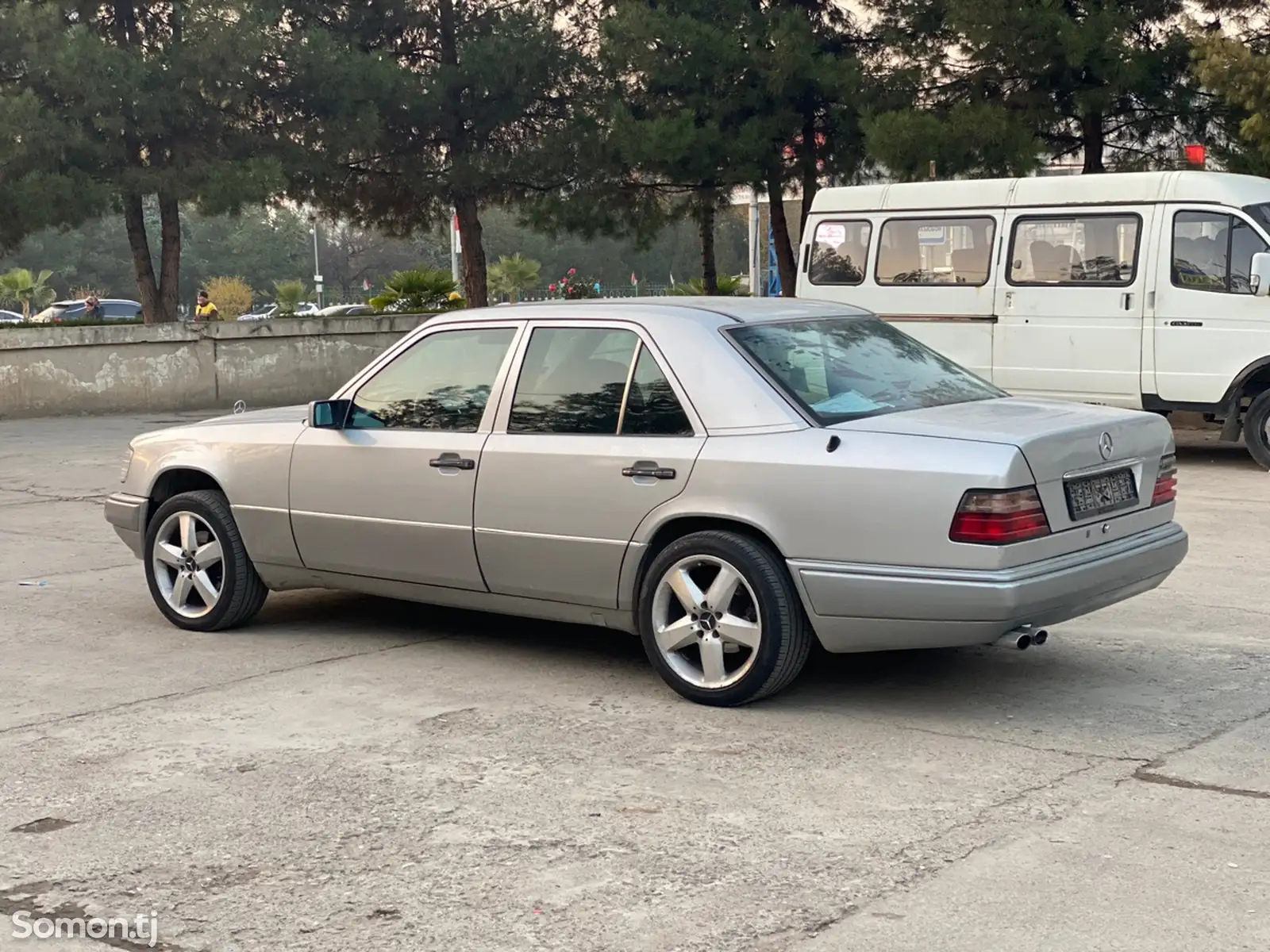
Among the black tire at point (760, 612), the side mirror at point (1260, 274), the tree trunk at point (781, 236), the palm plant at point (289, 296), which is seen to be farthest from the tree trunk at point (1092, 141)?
the palm plant at point (289, 296)

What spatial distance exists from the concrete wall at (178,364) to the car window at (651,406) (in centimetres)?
1621

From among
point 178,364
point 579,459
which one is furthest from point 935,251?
point 178,364

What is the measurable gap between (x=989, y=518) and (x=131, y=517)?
436cm

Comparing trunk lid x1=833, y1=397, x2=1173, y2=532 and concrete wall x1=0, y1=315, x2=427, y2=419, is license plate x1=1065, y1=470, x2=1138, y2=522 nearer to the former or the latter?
trunk lid x1=833, y1=397, x2=1173, y2=532

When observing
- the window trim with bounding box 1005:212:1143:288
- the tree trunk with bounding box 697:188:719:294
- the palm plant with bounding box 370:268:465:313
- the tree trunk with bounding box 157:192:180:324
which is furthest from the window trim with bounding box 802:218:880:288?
the tree trunk with bounding box 157:192:180:324

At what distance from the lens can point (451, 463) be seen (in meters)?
6.67

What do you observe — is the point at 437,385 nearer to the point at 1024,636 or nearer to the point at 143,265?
the point at 1024,636

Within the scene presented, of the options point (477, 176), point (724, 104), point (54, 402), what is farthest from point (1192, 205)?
point (477, 176)

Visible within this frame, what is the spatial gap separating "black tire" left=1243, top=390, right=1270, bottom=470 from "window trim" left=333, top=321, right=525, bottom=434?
28.4 feet

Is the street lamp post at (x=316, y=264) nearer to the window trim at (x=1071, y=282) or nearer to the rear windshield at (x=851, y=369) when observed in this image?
the window trim at (x=1071, y=282)

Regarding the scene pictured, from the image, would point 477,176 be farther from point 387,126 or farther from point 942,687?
point 942,687

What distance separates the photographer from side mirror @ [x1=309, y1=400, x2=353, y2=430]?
276 inches

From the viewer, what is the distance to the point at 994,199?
14523 mm

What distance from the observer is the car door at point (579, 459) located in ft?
20.2
